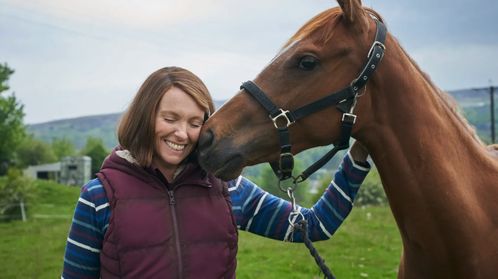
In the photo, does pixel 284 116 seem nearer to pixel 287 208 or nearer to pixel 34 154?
pixel 287 208

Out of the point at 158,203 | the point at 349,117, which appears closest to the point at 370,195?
the point at 349,117

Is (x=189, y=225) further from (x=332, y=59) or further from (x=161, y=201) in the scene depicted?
(x=332, y=59)

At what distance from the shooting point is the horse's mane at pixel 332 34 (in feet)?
8.30

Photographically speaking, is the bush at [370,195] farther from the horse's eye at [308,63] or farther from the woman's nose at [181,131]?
the woman's nose at [181,131]

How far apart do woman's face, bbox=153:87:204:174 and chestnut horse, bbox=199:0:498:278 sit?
0.34 ft

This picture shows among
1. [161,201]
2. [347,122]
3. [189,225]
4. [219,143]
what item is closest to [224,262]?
[189,225]

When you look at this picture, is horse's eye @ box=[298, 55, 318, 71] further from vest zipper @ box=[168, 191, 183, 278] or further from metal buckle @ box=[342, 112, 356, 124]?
vest zipper @ box=[168, 191, 183, 278]

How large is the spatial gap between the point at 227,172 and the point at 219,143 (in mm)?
164

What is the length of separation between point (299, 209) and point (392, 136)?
73 centimetres

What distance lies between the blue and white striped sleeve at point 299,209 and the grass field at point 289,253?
478cm

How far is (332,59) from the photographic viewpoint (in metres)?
2.53

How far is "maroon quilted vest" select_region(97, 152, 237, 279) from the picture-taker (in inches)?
83.9

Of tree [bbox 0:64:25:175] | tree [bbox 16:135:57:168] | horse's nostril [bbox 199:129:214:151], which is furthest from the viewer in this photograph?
tree [bbox 16:135:57:168]

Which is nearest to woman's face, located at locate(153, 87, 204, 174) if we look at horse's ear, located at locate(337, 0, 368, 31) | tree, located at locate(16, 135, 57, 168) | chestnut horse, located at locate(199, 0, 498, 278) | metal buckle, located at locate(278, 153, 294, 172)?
chestnut horse, located at locate(199, 0, 498, 278)
